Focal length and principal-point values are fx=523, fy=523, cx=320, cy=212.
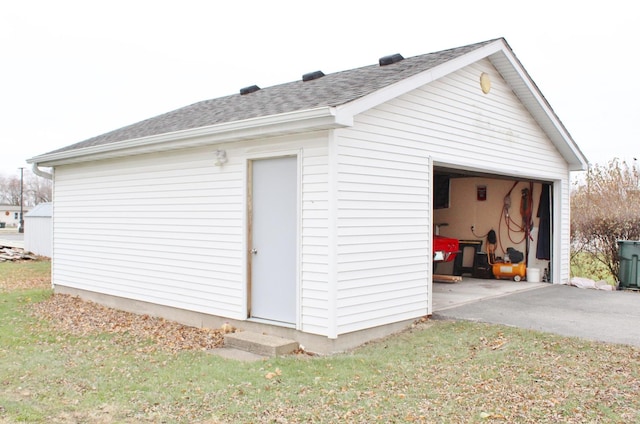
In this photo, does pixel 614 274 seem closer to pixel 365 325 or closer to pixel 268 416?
pixel 365 325

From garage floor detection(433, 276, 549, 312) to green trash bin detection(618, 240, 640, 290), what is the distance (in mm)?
1579

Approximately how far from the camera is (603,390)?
14.7ft

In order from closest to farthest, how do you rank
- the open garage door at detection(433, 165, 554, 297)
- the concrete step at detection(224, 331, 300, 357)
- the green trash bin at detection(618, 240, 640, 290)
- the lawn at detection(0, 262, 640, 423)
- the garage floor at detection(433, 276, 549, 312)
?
the lawn at detection(0, 262, 640, 423), the concrete step at detection(224, 331, 300, 357), the garage floor at detection(433, 276, 549, 312), the green trash bin at detection(618, 240, 640, 290), the open garage door at detection(433, 165, 554, 297)

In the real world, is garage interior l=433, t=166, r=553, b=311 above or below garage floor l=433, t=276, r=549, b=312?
above

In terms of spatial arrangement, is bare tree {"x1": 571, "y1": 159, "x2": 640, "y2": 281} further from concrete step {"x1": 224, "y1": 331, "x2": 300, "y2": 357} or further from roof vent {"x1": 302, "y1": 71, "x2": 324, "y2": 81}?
concrete step {"x1": 224, "y1": 331, "x2": 300, "y2": 357}

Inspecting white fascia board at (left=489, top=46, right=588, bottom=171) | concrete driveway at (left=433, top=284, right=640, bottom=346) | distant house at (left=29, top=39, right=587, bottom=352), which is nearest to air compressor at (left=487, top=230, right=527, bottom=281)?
concrete driveway at (left=433, top=284, right=640, bottom=346)

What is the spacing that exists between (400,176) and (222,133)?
2439 millimetres

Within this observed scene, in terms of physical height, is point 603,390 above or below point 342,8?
below

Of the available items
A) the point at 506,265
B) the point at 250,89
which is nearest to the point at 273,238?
the point at 250,89

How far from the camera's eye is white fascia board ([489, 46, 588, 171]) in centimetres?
870

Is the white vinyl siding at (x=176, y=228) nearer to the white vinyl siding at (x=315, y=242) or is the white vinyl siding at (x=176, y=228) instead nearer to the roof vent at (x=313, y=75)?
the white vinyl siding at (x=315, y=242)

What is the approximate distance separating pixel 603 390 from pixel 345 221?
304cm

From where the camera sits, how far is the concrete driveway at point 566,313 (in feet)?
21.2

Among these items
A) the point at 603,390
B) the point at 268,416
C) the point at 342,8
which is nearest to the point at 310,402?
the point at 268,416
